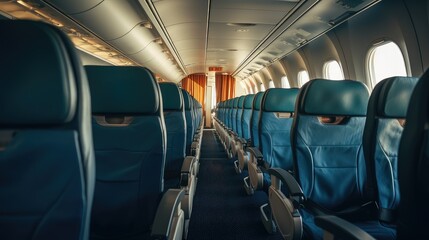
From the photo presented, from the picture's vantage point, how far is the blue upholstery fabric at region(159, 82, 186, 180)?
8.82 feet

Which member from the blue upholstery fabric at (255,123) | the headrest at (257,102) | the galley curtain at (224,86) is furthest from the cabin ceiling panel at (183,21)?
the galley curtain at (224,86)

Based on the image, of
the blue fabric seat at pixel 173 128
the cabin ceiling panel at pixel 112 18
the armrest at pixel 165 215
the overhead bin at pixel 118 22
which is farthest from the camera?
the cabin ceiling panel at pixel 112 18

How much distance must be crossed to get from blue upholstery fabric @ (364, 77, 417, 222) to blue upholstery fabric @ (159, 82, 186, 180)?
5.81 feet

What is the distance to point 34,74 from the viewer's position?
70cm

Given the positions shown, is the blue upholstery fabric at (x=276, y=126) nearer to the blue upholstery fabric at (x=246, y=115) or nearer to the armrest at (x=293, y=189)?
the armrest at (x=293, y=189)

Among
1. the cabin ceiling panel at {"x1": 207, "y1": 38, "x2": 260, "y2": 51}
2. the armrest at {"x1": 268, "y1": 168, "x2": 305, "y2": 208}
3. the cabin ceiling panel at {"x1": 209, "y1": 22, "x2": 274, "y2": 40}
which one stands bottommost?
the armrest at {"x1": 268, "y1": 168, "x2": 305, "y2": 208}

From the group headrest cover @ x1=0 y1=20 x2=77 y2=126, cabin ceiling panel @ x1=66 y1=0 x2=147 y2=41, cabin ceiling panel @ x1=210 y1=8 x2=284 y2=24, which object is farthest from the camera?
cabin ceiling panel @ x1=210 y1=8 x2=284 y2=24

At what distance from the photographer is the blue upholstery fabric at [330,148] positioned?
1.87 meters

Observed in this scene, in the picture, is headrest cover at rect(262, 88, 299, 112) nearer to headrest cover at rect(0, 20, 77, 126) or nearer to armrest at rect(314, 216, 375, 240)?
armrest at rect(314, 216, 375, 240)

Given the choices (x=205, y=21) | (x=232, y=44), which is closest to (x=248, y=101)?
(x=205, y=21)

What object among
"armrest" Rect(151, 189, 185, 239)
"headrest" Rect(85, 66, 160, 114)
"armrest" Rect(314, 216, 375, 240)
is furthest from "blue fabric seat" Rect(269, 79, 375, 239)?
"headrest" Rect(85, 66, 160, 114)

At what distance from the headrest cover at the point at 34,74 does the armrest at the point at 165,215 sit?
2.05 ft

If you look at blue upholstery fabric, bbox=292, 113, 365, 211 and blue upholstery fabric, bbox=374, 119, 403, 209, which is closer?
blue upholstery fabric, bbox=374, 119, 403, 209

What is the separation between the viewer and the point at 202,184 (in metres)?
4.18
